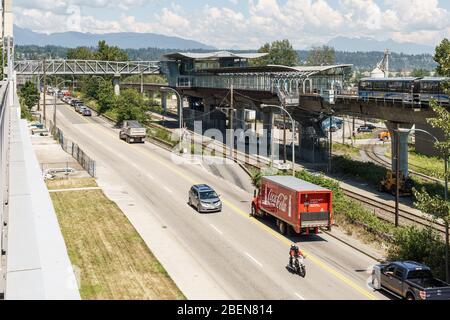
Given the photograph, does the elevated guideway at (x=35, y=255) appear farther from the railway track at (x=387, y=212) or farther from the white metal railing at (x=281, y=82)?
the white metal railing at (x=281, y=82)

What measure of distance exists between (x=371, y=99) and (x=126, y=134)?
115 feet

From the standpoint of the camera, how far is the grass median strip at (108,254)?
76.8 feet

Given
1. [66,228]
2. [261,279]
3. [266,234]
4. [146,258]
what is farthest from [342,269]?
[66,228]

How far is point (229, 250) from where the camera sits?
30.9 m

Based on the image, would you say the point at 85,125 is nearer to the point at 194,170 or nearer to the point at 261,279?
the point at 194,170

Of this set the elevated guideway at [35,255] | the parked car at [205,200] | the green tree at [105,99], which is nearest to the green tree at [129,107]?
the green tree at [105,99]

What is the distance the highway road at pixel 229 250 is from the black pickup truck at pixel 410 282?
2.68 ft

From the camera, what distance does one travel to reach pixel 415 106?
4866 centimetres

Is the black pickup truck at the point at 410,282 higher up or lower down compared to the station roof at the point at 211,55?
lower down

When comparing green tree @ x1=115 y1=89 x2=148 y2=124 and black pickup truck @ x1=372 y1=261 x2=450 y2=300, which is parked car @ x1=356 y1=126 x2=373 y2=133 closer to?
green tree @ x1=115 y1=89 x2=148 y2=124

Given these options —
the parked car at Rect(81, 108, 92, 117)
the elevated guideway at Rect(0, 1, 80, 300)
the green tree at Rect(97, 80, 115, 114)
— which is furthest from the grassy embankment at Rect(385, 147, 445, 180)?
the elevated guideway at Rect(0, 1, 80, 300)

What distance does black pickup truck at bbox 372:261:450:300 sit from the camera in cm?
2162
